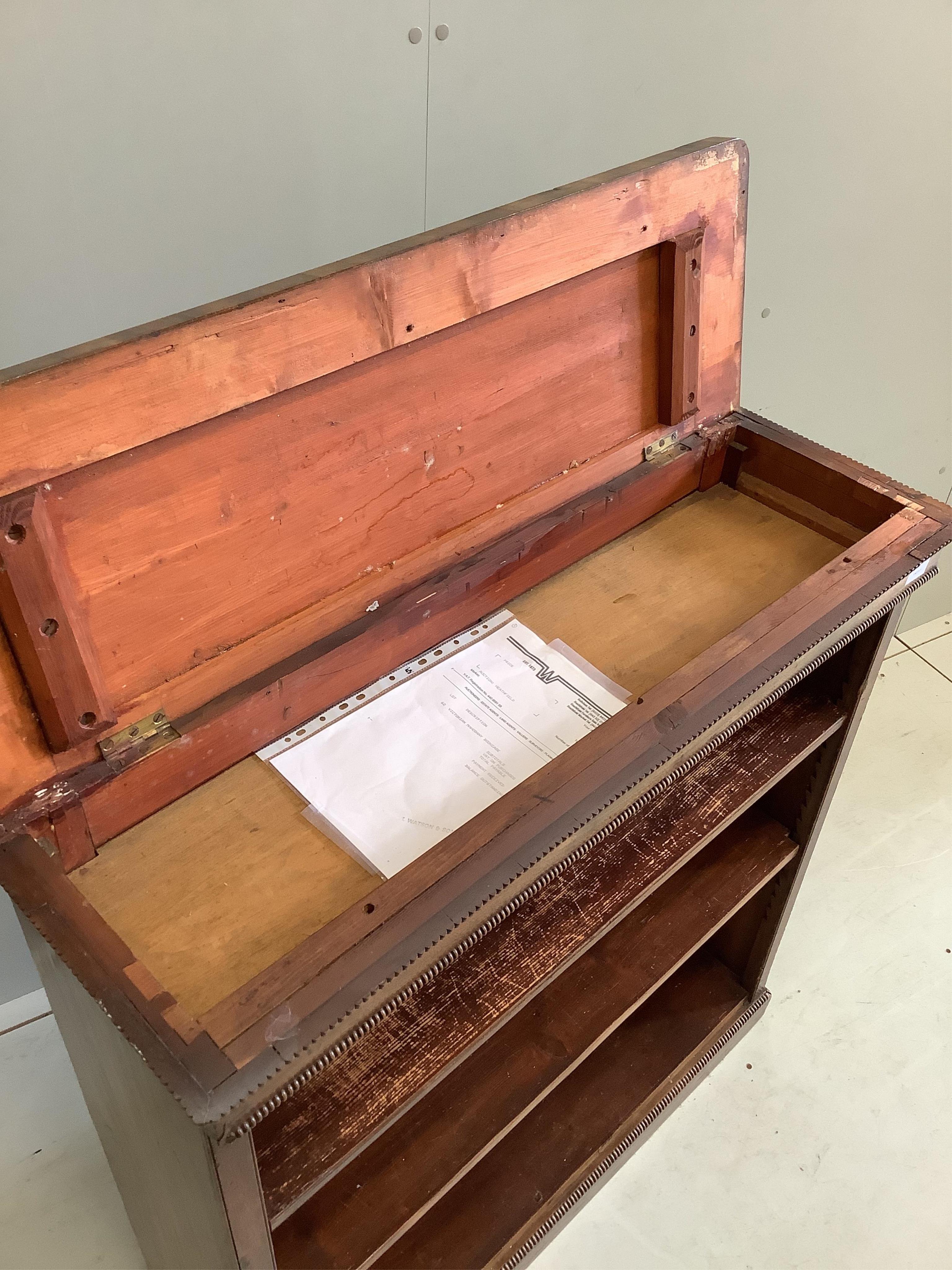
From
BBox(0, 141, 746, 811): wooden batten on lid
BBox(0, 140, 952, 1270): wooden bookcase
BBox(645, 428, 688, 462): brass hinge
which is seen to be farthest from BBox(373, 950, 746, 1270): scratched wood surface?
BBox(645, 428, 688, 462): brass hinge

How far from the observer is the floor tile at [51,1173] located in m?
1.56

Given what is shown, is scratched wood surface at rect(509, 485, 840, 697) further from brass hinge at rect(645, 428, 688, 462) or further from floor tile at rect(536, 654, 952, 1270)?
floor tile at rect(536, 654, 952, 1270)

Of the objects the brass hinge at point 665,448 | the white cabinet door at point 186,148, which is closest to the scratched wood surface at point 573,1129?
the brass hinge at point 665,448

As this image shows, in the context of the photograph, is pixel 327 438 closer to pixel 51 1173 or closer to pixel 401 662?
pixel 401 662

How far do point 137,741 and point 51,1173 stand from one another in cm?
107

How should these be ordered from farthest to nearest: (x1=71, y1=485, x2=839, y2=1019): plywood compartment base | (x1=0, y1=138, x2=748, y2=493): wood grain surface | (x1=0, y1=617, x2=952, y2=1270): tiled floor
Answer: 1. (x1=0, y1=617, x2=952, y2=1270): tiled floor
2. (x1=71, y1=485, x2=839, y2=1019): plywood compartment base
3. (x1=0, y1=138, x2=748, y2=493): wood grain surface

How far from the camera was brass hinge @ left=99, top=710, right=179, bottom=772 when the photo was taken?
0.96 meters

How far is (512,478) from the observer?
4.03 feet

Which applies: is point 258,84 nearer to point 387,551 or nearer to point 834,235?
point 387,551

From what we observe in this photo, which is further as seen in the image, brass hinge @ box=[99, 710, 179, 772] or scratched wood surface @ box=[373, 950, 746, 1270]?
scratched wood surface @ box=[373, 950, 746, 1270]

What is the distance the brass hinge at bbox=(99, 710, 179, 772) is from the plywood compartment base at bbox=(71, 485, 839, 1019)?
0.09 m

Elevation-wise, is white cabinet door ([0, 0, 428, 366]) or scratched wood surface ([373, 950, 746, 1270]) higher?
white cabinet door ([0, 0, 428, 366])

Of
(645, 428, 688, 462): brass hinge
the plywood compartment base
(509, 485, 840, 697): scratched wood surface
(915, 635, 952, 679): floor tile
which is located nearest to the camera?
the plywood compartment base

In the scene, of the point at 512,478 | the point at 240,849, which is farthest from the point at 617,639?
the point at 240,849
